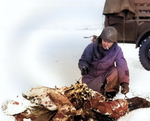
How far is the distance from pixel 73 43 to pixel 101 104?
3.75 metres

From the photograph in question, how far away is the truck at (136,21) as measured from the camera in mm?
4617

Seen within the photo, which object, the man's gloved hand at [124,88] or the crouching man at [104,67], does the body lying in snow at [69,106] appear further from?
the crouching man at [104,67]

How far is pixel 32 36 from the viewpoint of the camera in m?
6.23

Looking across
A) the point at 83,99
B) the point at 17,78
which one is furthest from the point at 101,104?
the point at 17,78

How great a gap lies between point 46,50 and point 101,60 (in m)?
2.73

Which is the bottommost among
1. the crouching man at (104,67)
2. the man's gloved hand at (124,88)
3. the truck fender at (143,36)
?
the man's gloved hand at (124,88)

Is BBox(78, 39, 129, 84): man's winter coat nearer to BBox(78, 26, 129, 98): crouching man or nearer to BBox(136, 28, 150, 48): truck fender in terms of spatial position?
BBox(78, 26, 129, 98): crouching man

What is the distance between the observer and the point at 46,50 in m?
5.71

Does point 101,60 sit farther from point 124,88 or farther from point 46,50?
point 46,50

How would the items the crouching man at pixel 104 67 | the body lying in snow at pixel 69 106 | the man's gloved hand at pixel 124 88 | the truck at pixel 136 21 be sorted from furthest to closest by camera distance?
the truck at pixel 136 21 < the crouching man at pixel 104 67 < the man's gloved hand at pixel 124 88 < the body lying in snow at pixel 69 106

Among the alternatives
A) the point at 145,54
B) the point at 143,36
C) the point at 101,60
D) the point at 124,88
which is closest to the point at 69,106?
the point at 124,88

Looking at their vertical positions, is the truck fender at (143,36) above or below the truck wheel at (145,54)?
above

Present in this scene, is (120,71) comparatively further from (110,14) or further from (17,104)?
(110,14)

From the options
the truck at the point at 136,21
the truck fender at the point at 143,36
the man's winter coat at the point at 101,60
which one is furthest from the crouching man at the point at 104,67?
the truck fender at the point at 143,36
